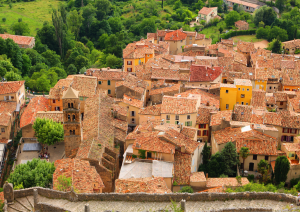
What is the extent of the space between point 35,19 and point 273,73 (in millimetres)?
84194

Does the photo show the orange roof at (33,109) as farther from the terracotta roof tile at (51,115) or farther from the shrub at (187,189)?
the shrub at (187,189)

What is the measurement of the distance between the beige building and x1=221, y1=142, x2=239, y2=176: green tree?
91.9 m

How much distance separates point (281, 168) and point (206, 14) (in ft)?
317

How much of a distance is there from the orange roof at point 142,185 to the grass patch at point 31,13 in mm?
93045

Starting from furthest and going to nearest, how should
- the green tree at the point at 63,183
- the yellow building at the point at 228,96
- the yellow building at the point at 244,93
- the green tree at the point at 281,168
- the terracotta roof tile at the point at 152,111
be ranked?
the yellow building at the point at 244,93, the yellow building at the point at 228,96, the terracotta roof tile at the point at 152,111, the green tree at the point at 281,168, the green tree at the point at 63,183

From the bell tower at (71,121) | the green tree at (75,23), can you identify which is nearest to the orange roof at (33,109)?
the bell tower at (71,121)

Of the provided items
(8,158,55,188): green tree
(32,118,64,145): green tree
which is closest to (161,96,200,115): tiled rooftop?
(32,118,64,145): green tree

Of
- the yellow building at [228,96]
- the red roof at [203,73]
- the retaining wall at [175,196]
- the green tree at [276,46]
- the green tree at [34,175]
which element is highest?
the green tree at [276,46]

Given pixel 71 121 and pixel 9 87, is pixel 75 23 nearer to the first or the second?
pixel 9 87

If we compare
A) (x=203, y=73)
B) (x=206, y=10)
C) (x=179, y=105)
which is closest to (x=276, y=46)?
(x=206, y=10)

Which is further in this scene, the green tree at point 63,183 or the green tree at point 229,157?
the green tree at point 229,157

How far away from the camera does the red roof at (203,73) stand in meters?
82.4

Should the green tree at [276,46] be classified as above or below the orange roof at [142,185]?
above

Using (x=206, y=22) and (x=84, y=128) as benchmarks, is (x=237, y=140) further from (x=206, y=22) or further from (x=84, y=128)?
(x=206, y=22)
